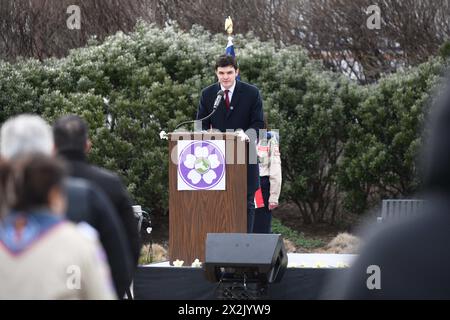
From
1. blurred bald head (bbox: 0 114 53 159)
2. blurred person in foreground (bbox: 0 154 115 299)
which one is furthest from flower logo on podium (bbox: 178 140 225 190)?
blurred person in foreground (bbox: 0 154 115 299)

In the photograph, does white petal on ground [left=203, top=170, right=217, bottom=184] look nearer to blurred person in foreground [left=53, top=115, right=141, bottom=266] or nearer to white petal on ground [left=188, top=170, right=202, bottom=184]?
white petal on ground [left=188, top=170, right=202, bottom=184]

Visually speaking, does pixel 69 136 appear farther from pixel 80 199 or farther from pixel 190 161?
pixel 190 161

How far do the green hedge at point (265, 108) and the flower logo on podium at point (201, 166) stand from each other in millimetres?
4921

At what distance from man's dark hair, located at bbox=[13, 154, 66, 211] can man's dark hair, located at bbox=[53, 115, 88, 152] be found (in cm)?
189

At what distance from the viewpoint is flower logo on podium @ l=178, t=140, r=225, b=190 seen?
1001cm

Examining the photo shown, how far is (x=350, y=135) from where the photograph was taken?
1568 centimetres

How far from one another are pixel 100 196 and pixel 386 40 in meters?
15.8

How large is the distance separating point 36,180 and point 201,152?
22.8 feet

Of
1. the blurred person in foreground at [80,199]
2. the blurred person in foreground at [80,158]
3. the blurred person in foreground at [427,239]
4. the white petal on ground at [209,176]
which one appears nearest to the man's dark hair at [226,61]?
the white petal on ground at [209,176]

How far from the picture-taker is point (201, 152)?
10.1 m

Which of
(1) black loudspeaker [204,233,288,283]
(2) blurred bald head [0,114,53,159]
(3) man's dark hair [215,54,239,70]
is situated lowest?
(1) black loudspeaker [204,233,288,283]

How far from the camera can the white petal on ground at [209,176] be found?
10.1 meters

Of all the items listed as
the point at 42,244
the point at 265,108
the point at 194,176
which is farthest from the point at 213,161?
the point at 42,244

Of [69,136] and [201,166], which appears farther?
[201,166]
